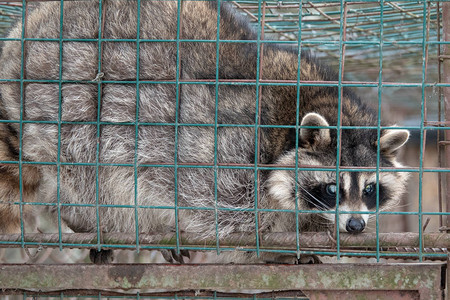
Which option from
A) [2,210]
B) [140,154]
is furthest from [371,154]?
→ [2,210]

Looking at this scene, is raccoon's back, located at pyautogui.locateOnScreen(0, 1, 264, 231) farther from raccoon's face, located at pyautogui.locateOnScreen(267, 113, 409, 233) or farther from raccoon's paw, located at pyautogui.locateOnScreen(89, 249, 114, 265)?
raccoon's paw, located at pyautogui.locateOnScreen(89, 249, 114, 265)

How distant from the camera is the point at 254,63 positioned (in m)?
3.91

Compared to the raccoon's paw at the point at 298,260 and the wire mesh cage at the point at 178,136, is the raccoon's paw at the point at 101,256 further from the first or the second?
the raccoon's paw at the point at 298,260

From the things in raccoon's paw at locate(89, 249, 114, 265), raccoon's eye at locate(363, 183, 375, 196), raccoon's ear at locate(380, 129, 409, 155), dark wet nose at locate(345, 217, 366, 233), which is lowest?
raccoon's paw at locate(89, 249, 114, 265)

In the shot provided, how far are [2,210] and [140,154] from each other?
3.33ft

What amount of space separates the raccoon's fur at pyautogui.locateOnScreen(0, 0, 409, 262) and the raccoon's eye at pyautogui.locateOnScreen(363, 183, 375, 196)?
2cm

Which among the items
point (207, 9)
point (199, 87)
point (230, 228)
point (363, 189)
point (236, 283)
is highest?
point (207, 9)

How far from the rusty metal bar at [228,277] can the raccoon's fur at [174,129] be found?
1.37 feet

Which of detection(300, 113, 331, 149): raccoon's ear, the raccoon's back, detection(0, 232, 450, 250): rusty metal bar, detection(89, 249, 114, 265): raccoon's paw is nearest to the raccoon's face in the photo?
Answer: detection(300, 113, 331, 149): raccoon's ear

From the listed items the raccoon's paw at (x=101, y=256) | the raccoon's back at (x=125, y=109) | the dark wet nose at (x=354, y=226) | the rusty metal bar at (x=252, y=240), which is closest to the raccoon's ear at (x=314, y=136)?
the raccoon's back at (x=125, y=109)

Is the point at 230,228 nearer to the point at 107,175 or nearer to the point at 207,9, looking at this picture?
the point at 107,175

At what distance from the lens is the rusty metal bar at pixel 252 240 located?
3008 millimetres

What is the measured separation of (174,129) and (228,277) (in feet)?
3.62

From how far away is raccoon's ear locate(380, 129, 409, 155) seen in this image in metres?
3.69
